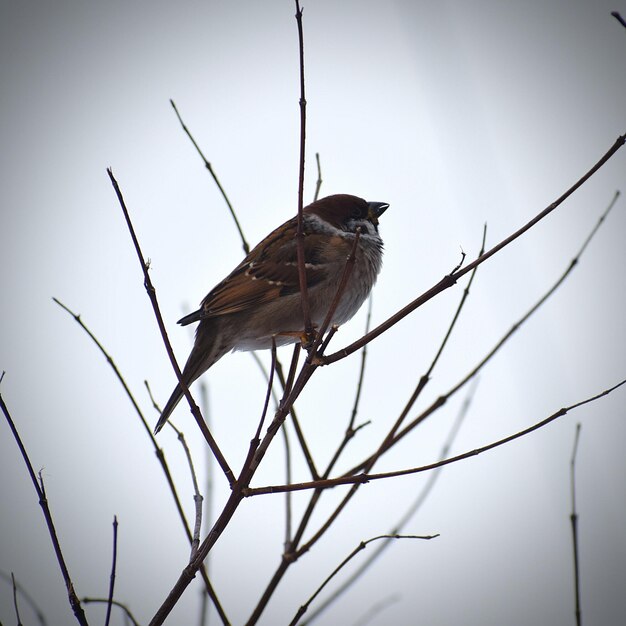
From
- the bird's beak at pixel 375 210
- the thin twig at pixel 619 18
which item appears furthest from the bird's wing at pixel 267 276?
the thin twig at pixel 619 18

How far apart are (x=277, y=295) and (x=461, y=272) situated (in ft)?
6.11

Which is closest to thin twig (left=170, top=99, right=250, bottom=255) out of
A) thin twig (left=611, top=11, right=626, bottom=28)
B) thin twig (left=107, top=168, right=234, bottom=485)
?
thin twig (left=107, top=168, right=234, bottom=485)

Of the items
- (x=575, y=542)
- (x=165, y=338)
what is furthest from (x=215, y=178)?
(x=575, y=542)

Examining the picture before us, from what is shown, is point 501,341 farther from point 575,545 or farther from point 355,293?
point 355,293

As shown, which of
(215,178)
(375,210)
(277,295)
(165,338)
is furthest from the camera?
(375,210)

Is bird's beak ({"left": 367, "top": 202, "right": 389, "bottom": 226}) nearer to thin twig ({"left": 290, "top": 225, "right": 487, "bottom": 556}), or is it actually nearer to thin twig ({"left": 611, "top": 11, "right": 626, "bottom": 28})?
thin twig ({"left": 290, "top": 225, "right": 487, "bottom": 556})

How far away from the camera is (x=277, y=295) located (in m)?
3.43

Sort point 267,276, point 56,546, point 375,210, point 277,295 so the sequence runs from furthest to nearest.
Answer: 1. point 375,210
2. point 267,276
3. point 277,295
4. point 56,546

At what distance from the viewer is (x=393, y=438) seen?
205cm

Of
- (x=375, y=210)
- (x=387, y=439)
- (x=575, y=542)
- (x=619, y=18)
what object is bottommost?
(x=575, y=542)

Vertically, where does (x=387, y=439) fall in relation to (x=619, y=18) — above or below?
below

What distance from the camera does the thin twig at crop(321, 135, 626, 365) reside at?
1.52m

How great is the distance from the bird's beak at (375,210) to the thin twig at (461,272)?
2289 mm

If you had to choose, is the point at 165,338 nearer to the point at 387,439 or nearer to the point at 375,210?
the point at 387,439
